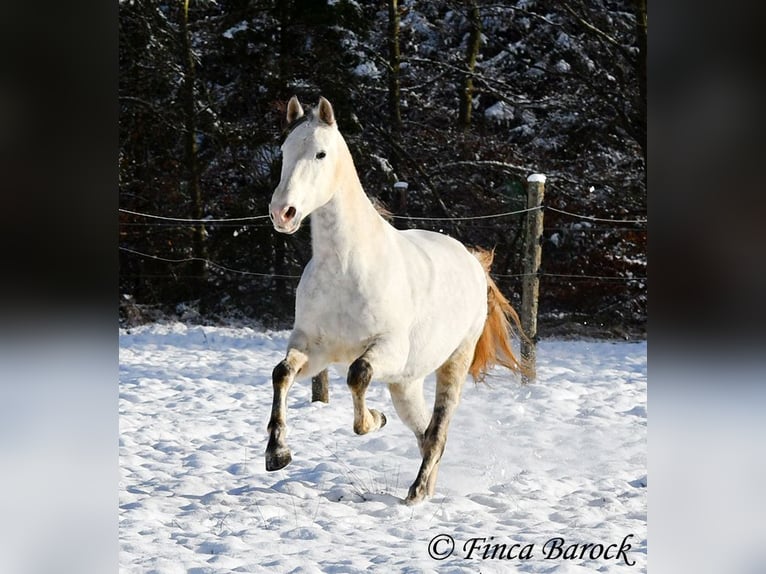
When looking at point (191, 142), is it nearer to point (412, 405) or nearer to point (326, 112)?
point (412, 405)

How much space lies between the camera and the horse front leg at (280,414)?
253 cm

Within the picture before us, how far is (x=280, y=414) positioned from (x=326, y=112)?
1.05 m

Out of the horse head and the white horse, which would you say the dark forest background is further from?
the horse head

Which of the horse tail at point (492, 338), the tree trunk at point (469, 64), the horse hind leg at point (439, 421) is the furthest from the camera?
the tree trunk at point (469, 64)

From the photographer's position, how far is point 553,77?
9.00 meters

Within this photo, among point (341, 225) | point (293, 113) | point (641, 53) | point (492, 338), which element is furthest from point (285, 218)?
point (641, 53)

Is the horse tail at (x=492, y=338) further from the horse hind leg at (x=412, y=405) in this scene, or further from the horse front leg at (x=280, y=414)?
the horse front leg at (x=280, y=414)

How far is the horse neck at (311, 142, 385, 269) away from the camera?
2.78 m

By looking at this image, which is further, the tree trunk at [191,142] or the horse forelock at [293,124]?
the tree trunk at [191,142]

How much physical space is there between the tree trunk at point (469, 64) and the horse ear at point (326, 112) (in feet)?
20.7

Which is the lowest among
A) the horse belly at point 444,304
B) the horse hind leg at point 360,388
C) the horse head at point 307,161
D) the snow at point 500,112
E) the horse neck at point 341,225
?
the horse hind leg at point 360,388

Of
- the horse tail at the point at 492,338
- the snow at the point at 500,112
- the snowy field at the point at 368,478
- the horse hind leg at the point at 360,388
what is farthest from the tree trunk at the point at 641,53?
the horse hind leg at the point at 360,388

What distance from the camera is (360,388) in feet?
8.49

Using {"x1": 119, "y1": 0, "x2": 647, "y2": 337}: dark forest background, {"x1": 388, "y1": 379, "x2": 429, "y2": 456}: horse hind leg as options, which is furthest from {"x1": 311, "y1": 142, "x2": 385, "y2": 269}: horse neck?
{"x1": 119, "y1": 0, "x2": 647, "y2": 337}: dark forest background
